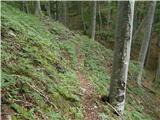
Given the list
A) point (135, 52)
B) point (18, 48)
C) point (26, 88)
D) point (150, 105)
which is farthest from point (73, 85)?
point (135, 52)

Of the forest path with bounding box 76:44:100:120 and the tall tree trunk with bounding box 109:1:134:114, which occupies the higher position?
the tall tree trunk with bounding box 109:1:134:114

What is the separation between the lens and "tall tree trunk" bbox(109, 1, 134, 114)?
693cm

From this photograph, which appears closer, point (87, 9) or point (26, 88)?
point (26, 88)

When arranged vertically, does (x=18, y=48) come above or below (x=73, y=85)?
above

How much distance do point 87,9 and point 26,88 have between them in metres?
25.8

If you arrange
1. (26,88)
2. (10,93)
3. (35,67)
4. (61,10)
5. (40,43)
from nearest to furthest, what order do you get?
(10,93), (26,88), (35,67), (40,43), (61,10)

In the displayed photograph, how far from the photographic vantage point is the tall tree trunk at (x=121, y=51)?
693 centimetres

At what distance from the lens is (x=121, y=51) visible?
23.6 ft

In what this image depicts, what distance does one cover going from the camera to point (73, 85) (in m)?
8.00

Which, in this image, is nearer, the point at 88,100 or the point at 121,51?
the point at 121,51

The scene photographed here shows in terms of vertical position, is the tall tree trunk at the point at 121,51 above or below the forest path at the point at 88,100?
above

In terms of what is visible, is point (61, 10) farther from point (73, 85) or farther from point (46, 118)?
point (46, 118)

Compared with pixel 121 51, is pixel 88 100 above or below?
below

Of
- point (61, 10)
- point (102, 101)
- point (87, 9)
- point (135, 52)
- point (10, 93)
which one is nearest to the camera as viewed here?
point (10, 93)
